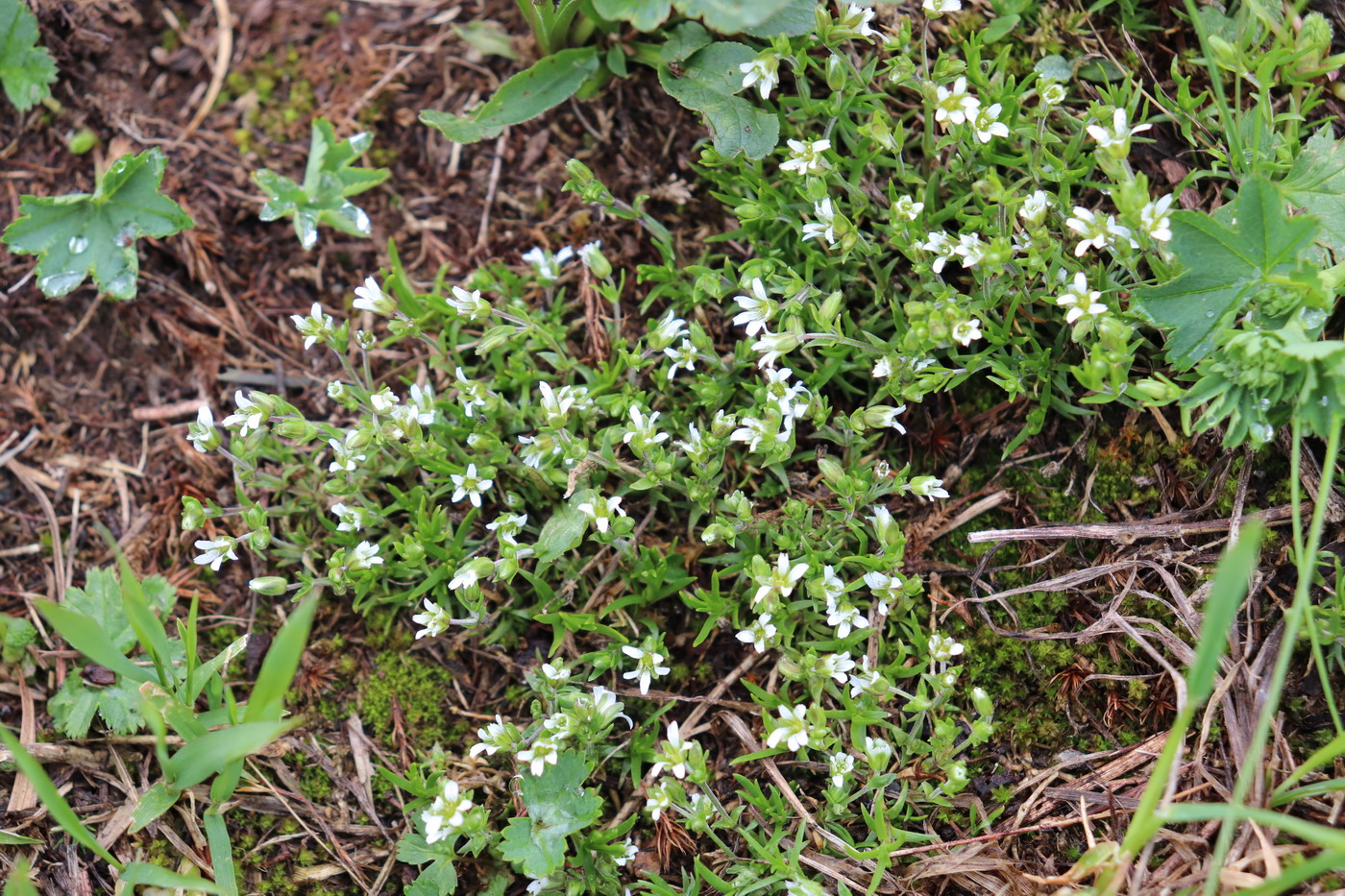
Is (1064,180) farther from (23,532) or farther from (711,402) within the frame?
(23,532)

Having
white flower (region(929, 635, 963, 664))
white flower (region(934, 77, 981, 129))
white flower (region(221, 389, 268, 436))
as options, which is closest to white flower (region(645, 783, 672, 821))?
white flower (region(929, 635, 963, 664))

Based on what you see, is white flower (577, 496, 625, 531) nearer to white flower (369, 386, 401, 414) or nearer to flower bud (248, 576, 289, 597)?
white flower (369, 386, 401, 414)

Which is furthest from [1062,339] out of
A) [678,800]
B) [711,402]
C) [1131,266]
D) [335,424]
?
[335,424]

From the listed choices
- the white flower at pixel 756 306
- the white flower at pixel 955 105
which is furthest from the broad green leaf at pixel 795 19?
the white flower at pixel 756 306

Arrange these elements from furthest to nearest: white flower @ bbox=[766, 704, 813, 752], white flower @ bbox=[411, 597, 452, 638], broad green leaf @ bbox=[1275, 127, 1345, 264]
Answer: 1. white flower @ bbox=[411, 597, 452, 638]
2. broad green leaf @ bbox=[1275, 127, 1345, 264]
3. white flower @ bbox=[766, 704, 813, 752]

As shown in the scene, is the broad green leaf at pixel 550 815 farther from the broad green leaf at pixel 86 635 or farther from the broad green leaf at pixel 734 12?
the broad green leaf at pixel 734 12

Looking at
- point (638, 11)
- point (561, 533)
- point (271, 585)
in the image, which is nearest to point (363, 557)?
point (271, 585)
